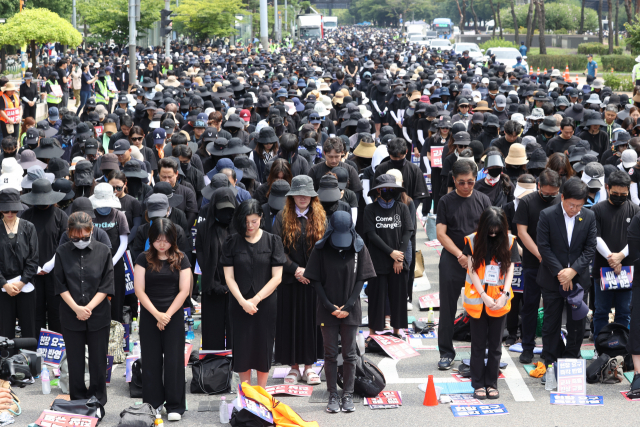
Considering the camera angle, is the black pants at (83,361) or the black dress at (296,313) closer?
the black pants at (83,361)

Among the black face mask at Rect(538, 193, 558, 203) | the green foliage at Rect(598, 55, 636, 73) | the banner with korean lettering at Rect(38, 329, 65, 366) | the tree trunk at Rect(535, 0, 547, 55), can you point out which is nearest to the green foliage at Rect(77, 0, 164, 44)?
the green foliage at Rect(598, 55, 636, 73)

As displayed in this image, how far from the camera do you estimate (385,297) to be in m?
9.20

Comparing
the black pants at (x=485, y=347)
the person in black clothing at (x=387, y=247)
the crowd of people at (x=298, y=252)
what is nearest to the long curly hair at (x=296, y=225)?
the crowd of people at (x=298, y=252)

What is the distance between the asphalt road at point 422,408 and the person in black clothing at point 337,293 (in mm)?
274

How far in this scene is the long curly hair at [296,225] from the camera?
8273 millimetres

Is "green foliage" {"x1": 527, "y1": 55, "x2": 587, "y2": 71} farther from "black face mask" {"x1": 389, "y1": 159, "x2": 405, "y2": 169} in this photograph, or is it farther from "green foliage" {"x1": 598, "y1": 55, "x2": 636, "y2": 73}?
"black face mask" {"x1": 389, "y1": 159, "x2": 405, "y2": 169}

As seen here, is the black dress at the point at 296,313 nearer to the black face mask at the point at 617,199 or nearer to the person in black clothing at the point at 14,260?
the person in black clothing at the point at 14,260

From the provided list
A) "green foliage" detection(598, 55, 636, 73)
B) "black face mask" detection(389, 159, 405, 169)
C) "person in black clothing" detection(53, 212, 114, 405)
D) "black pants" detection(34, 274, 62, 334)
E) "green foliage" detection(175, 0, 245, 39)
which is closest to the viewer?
"person in black clothing" detection(53, 212, 114, 405)

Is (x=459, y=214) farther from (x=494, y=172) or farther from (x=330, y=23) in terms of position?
(x=330, y=23)

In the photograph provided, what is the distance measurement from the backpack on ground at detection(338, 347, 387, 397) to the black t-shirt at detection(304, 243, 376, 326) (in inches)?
19.6

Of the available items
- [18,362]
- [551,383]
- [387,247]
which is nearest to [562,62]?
[387,247]

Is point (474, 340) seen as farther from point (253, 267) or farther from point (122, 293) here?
point (122, 293)

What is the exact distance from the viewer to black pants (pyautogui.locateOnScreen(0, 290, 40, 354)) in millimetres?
8664

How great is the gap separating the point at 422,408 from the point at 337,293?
126cm
